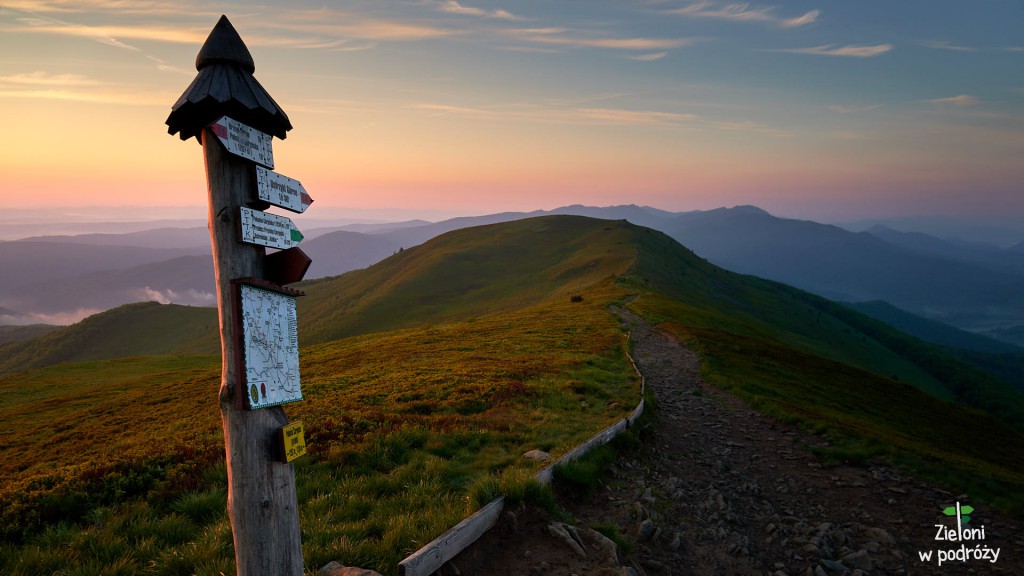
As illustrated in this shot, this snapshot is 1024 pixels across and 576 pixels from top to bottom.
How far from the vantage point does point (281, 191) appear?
18.0 feet

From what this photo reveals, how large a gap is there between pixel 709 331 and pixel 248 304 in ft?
139

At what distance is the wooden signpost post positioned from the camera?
15.9 feet

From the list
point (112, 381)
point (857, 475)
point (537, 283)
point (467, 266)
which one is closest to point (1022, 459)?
point (857, 475)

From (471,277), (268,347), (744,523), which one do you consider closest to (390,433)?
(268,347)

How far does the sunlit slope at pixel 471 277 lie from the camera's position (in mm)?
102312

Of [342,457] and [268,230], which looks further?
[342,457]

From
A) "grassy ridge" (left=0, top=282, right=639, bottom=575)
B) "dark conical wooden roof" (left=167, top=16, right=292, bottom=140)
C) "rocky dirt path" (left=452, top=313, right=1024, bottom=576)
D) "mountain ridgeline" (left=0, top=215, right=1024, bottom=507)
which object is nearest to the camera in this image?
"dark conical wooden roof" (left=167, top=16, right=292, bottom=140)

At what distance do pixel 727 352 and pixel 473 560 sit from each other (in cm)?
2995

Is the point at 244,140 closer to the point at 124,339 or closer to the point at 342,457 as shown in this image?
the point at 342,457

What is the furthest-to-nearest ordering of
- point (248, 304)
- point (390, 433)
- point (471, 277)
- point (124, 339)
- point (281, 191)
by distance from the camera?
point (124, 339) < point (471, 277) < point (390, 433) < point (281, 191) < point (248, 304)

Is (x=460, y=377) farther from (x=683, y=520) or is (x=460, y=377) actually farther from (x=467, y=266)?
(x=467, y=266)

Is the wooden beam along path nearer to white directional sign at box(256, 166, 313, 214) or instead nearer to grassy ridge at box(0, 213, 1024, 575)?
grassy ridge at box(0, 213, 1024, 575)

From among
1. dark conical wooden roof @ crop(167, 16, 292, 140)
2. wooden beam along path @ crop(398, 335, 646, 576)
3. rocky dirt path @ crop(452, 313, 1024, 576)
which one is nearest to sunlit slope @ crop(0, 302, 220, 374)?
rocky dirt path @ crop(452, 313, 1024, 576)

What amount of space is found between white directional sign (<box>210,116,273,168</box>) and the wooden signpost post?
0.01m
